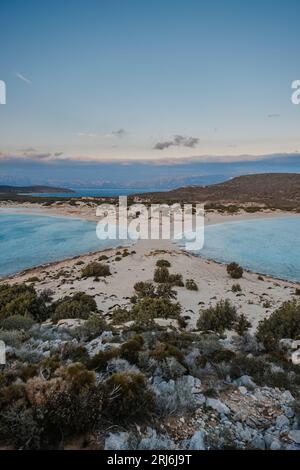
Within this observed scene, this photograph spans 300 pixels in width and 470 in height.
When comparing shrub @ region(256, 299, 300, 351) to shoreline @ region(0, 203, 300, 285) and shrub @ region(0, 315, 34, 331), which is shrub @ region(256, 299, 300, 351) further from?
shoreline @ region(0, 203, 300, 285)

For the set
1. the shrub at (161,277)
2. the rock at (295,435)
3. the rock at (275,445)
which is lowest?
the shrub at (161,277)

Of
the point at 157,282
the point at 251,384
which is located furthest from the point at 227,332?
the point at 157,282

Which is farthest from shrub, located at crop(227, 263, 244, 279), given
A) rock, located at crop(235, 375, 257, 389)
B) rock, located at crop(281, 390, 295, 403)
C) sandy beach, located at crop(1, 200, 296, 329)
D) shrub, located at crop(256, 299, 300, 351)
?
rock, located at crop(281, 390, 295, 403)

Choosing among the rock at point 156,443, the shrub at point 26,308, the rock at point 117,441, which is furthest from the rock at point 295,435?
the shrub at point 26,308

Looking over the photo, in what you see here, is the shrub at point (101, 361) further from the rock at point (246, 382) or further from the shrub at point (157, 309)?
the shrub at point (157, 309)

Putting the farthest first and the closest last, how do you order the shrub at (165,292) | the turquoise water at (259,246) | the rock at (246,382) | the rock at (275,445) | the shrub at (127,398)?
the turquoise water at (259,246), the shrub at (165,292), the rock at (246,382), the shrub at (127,398), the rock at (275,445)

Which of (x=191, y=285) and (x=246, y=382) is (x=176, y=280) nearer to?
(x=191, y=285)
